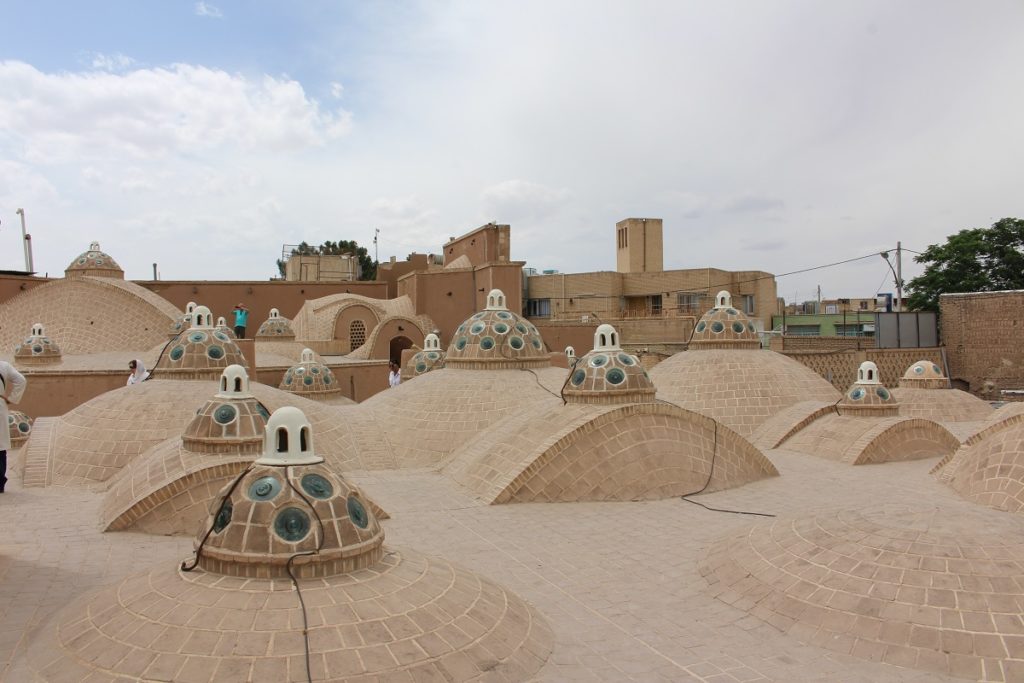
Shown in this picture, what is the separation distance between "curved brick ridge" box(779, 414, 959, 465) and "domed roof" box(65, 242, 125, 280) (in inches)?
792

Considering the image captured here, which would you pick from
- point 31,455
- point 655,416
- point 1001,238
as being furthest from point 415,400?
point 1001,238

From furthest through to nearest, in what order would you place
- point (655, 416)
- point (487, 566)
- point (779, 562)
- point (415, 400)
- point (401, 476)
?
point (415, 400), point (401, 476), point (655, 416), point (487, 566), point (779, 562)

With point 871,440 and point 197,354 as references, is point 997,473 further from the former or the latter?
point 197,354

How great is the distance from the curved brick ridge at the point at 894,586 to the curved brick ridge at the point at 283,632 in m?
2.22

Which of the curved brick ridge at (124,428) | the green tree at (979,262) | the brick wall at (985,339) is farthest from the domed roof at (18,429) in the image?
the green tree at (979,262)

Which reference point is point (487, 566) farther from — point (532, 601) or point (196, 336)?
point (196, 336)

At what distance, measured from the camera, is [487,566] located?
7594 millimetres

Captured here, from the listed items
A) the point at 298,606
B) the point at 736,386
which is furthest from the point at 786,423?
the point at 298,606

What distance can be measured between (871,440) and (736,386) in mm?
2879

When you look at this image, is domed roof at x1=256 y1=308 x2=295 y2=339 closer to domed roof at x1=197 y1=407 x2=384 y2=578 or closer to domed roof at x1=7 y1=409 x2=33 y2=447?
domed roof at x1=7 y1=409 x2=33 y2=447

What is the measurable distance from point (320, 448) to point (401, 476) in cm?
129

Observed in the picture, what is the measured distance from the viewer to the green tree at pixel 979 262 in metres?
31.8

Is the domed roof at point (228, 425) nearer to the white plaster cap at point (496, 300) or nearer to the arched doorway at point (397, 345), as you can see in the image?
the white plaster cap at point (496, 300)

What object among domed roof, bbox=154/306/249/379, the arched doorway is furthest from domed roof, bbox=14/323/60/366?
the arched doorway
